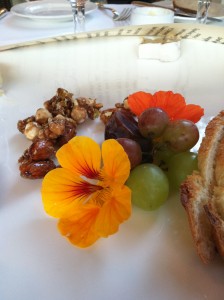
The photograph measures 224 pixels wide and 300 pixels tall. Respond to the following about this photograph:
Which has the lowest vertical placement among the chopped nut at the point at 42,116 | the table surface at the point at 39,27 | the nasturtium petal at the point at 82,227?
the nasturtium petal at the point at 82,227


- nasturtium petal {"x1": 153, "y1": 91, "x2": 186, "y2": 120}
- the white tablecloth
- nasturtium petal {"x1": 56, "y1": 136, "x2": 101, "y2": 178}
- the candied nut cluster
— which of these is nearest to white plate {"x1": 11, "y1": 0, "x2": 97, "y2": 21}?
the white tablecloth

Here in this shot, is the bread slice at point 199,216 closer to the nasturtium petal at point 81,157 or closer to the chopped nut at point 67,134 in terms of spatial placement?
the nasturtium petal at point 81,157

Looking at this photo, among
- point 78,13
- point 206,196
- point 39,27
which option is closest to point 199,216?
point 206,196

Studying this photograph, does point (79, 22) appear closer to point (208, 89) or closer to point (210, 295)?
point (208, 89)

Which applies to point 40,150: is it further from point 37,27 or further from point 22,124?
point 37,27

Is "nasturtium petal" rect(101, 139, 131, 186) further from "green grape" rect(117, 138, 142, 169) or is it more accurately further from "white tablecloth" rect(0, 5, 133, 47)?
"white tablecloth" rect(0, 5, 133, 47)

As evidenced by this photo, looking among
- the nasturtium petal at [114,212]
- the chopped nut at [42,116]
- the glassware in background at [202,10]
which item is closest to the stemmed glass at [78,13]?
the glassware in background at [202,10]
